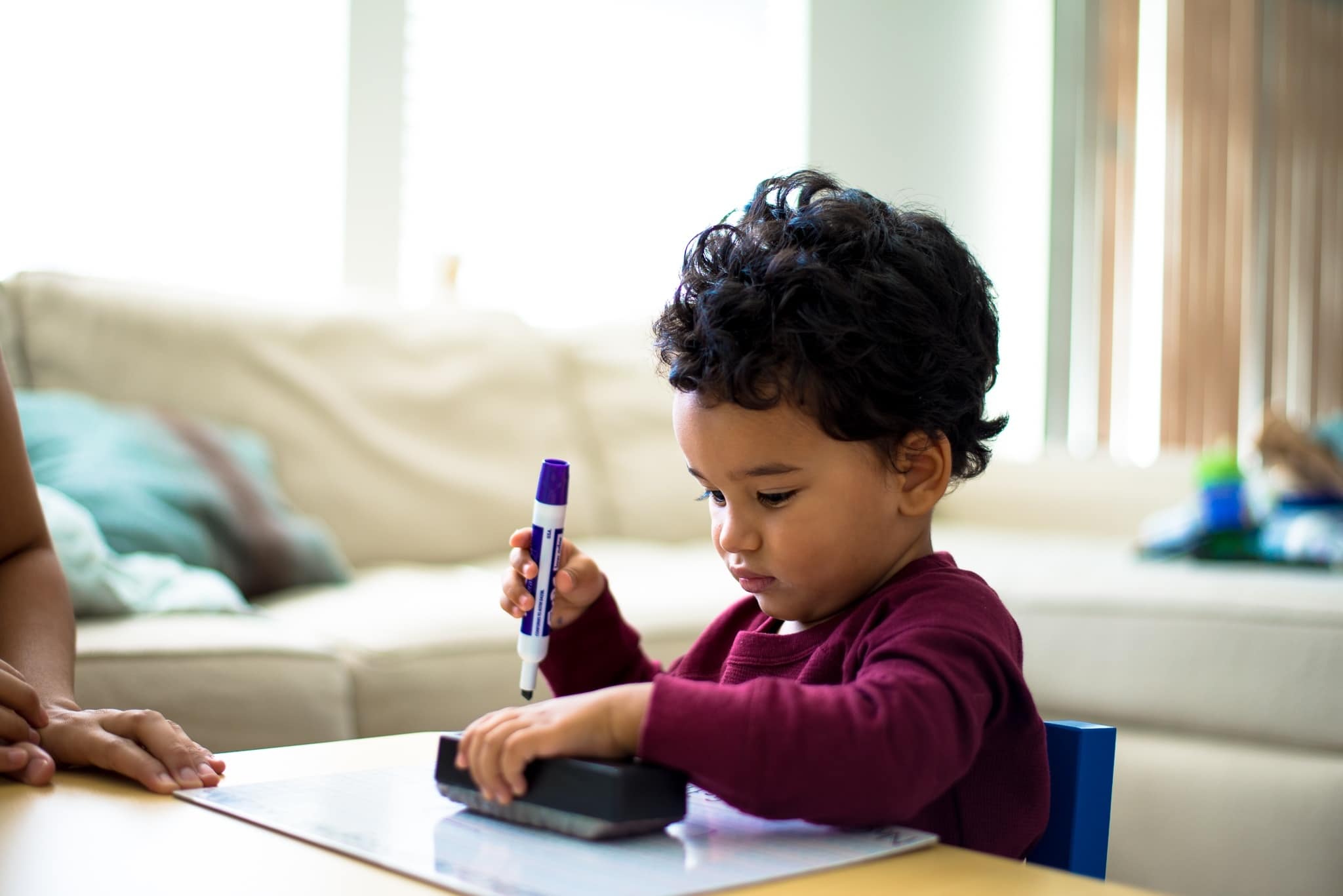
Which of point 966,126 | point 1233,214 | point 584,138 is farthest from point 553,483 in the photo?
point 1233,214

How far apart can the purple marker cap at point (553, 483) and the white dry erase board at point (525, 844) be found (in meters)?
Answer: 0.17

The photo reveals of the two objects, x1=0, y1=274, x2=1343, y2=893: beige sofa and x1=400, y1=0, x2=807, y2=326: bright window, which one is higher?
x1=400, y1=0, x2=807, y2=326: bright window

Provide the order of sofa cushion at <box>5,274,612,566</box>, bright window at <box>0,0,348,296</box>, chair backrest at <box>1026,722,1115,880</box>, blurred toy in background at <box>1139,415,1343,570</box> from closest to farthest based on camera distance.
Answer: chair backrest at <box>1026,722,1115,880</box>
sofa cushion at <box>5,274,612,566</box>
blurred toy in background at <box>1139,415,1343,570</box>
bright window at <box>0,0,348,296</box>

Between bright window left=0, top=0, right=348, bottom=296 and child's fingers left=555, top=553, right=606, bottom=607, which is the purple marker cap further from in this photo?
bright window left=0, top=0, right=348, bottom=296

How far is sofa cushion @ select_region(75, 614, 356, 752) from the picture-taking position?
49.6 inches


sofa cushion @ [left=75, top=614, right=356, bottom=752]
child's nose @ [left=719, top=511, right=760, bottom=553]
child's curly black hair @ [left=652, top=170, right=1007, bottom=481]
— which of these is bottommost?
sofa cushion @ [left=75, top=614, right=356, bottom=752]

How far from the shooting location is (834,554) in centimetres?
80

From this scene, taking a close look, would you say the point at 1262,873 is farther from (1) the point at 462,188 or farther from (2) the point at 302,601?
(1) the point at 462,188

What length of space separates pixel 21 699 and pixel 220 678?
0.64 m

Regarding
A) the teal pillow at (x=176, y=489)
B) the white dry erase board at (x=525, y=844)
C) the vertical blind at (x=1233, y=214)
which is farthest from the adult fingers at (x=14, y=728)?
the vertical blind at (x=1233, y=214)

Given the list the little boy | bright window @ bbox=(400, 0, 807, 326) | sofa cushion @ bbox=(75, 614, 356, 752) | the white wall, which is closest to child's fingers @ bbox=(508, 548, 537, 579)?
the little boy

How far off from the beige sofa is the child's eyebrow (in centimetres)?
77

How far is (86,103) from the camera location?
2.46m

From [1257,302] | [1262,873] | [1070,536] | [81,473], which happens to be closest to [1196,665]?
[1262,873]
